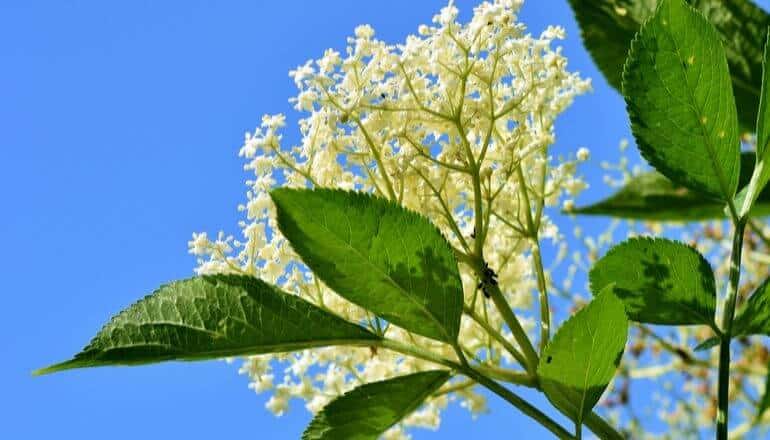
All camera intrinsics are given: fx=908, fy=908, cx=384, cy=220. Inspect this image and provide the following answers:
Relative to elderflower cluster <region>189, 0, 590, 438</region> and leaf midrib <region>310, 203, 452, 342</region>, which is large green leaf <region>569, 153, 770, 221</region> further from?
leaf midrib <region>310, 203, 452, 342</region>

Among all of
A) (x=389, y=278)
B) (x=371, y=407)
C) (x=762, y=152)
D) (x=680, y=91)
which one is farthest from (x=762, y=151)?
(x=371, y=407)

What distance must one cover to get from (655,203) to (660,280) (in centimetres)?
82

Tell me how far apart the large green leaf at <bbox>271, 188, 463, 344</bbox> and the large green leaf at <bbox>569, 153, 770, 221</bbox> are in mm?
908

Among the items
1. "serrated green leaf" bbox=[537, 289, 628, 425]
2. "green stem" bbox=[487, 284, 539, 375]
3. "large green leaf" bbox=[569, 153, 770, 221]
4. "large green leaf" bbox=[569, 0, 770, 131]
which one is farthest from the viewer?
"large green leaf" bbox=[569, 153, 770, 221]

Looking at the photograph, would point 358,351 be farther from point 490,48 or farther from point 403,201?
point 490,48

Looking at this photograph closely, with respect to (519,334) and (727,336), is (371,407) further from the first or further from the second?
(727,336)

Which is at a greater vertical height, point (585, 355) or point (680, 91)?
point (680, 91)

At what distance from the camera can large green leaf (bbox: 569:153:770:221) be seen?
206 centimetres

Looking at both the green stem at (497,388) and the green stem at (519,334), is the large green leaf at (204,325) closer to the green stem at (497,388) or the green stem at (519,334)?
the green stem at (497,388)

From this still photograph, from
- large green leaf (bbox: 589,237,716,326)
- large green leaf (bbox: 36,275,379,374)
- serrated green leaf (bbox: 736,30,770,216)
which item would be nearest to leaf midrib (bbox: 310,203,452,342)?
large green leaf (bbox: 36,275,379,374)

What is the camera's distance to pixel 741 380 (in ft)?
14.1

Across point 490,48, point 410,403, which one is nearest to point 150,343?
point 410,403

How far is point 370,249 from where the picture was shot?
3.96ft

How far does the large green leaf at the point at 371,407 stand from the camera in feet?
4.29
